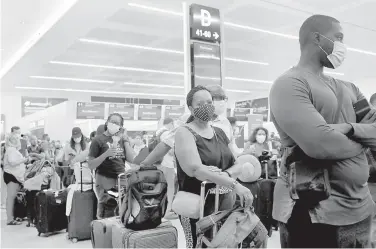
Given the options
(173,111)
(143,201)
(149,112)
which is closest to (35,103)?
(149,112)

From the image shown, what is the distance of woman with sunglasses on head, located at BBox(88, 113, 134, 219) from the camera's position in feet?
12.9

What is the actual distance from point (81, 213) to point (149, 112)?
29.0ft

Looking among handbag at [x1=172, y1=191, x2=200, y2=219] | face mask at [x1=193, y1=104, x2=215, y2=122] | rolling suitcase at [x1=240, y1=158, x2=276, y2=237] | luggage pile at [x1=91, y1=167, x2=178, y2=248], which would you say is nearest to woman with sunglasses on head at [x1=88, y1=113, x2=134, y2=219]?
luggage pile at [x1=91, y1=167, x2=178, y2=248]

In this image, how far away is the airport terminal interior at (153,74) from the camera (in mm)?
3887

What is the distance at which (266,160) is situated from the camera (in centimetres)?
472

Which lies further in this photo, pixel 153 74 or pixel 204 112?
pixel 153 74

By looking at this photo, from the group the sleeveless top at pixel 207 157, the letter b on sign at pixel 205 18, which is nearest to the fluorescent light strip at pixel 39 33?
the letter b on sign at pixel 205 18

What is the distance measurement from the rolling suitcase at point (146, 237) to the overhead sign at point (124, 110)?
1025 cm

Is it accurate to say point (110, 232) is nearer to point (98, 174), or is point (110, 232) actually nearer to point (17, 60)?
point (98, 174)

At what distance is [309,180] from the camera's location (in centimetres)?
118

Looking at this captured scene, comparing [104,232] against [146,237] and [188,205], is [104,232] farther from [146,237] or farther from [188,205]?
[188,205]

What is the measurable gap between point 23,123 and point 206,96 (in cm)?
1488

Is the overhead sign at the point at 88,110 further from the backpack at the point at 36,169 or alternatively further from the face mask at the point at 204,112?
the face mask at the point at 204,112

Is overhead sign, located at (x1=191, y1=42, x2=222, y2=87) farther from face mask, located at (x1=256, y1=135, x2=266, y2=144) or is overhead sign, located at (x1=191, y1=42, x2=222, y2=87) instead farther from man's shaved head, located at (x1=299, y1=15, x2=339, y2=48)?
man's shaved head, located at (x1=299, y1=15, x2=339, y2=48)
